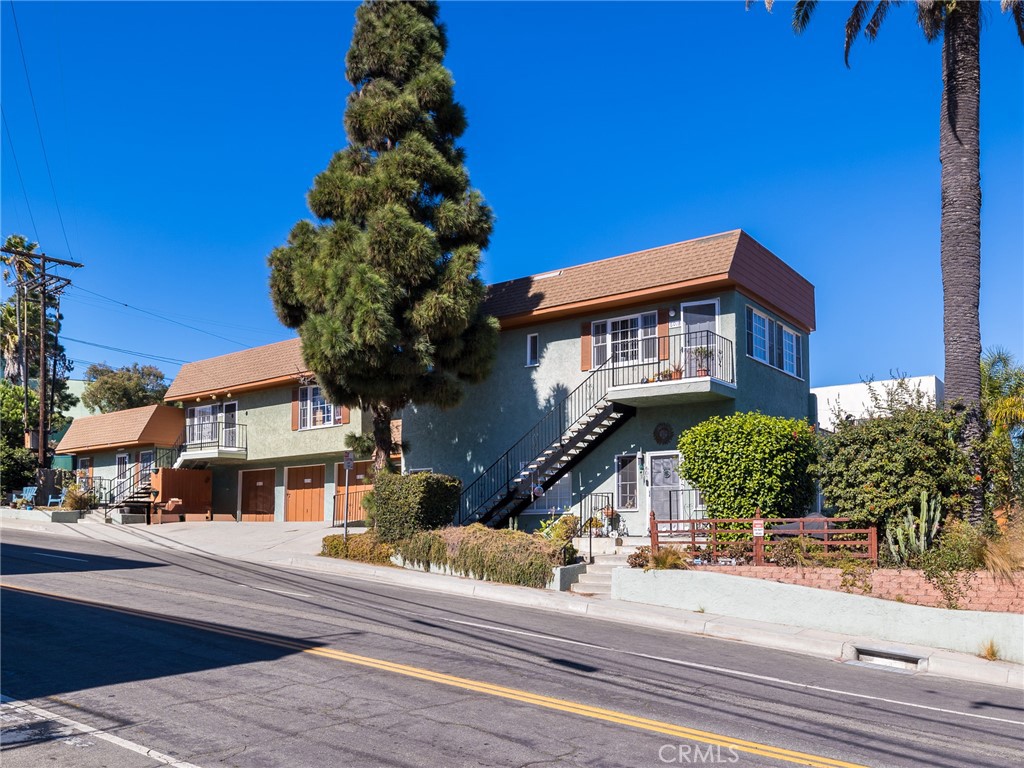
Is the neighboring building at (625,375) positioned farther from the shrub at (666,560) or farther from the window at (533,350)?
the shrub at (666,560)

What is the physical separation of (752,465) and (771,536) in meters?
1.49

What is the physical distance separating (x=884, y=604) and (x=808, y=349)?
43.0 ft

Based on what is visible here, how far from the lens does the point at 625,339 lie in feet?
76.1

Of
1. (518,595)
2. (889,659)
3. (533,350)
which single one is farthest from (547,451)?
(889,659)

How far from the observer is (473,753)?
686cm

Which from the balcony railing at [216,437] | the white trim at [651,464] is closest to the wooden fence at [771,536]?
the white trim at [651,464]

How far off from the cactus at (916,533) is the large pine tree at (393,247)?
10879 millimetres

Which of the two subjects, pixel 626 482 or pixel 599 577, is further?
pixel 626 482

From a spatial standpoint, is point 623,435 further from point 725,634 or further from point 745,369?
point 725,634

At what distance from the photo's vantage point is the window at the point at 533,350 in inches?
Result: 980

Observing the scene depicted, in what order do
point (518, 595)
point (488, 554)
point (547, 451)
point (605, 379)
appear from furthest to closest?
point (605, 379) < point (547, 451) < point (488, 554) < point (518, 595)

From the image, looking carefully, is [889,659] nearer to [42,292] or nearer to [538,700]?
[538,700]

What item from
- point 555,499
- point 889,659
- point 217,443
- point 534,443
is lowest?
point 889,659

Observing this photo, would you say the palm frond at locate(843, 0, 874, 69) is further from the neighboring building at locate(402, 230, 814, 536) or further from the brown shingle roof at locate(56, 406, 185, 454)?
the brown shingle roof at locate(56, 406, 185, 454)
